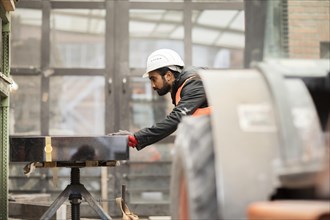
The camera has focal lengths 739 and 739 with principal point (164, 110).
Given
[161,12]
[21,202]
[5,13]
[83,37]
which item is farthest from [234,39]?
[5,13]

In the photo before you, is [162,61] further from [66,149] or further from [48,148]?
[48,148]

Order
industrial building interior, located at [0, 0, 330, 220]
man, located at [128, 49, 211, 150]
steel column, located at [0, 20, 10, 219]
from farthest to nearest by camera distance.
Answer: industrial building interior, located at [0, 0, 330, 220]
steel column, located at [0, 20, 10, 219]
man, located at [128, 49, 211, 150]

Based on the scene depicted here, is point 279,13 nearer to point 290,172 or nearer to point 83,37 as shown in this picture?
point 290,172

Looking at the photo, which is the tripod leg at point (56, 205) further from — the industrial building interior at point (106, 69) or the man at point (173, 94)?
the industrial building interior at point (106, 69)

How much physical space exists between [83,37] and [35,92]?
1145 mm

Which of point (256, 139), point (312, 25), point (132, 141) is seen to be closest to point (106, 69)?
point (312, 25)

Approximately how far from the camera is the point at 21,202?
27.7 feet

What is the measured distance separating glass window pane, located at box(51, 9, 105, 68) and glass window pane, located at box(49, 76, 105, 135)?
0.85 ft

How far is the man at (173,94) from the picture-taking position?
643 centimetres

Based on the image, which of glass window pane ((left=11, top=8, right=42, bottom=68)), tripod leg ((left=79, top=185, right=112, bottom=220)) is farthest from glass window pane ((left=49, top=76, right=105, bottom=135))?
tripod leg ((left=79, top=185, right=112, bottom=220))

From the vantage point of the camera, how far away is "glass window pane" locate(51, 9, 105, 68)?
1127cm

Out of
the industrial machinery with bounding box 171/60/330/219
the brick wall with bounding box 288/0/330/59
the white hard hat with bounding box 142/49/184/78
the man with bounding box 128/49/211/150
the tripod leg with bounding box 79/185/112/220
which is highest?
the brick wall with bounding box 288/0/330/59

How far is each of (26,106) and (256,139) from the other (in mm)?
8379

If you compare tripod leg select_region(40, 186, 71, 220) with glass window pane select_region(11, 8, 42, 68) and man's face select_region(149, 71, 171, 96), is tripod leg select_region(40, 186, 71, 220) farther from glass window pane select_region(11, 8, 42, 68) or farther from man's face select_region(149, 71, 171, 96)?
glass window pane select_region(11, 8, 42, 68)
